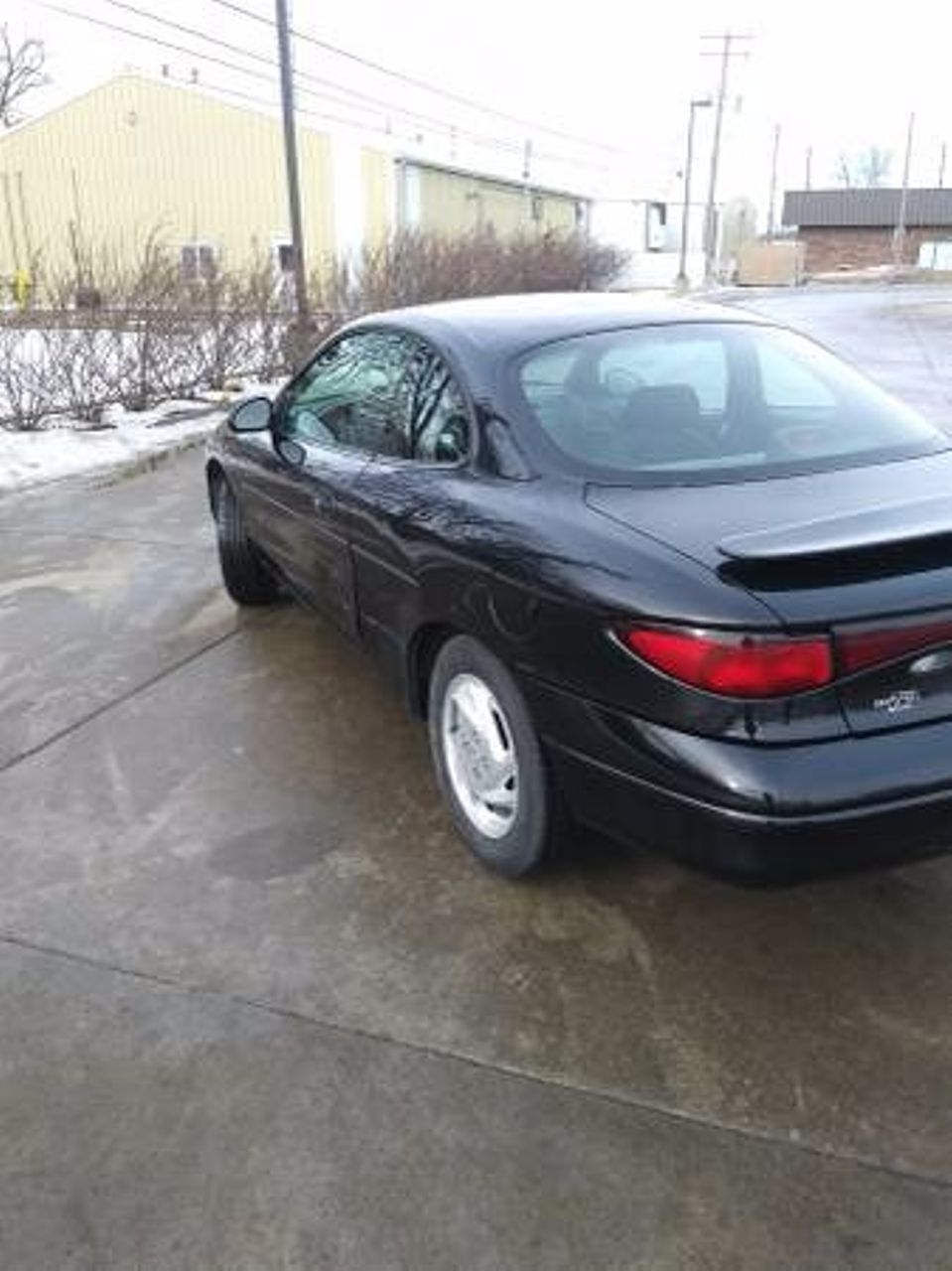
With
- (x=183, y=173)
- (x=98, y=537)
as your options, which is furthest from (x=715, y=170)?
(x=98, y=537)

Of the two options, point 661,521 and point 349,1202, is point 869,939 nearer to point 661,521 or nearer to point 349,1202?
point 661,521

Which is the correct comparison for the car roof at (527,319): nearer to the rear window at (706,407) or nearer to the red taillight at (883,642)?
the rear window at (706,407)

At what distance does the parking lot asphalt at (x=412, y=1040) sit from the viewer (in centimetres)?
229

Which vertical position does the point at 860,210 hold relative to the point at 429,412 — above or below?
below

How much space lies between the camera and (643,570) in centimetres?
270

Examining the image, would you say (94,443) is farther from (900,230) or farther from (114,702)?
(900,230)

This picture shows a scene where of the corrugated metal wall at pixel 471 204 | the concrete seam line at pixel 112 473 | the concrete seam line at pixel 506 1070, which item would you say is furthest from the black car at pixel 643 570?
the corrugated metal wall at pixel 471 204

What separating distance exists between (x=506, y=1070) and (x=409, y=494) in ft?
5.44

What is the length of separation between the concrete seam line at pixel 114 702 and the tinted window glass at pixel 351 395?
1.10 m

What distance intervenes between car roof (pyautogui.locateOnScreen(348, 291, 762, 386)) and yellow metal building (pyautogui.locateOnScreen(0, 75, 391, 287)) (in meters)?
29.5

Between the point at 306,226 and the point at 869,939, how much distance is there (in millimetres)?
32778

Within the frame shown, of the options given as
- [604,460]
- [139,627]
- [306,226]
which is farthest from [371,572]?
[306,226]

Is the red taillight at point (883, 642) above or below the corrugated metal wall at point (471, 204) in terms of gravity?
below

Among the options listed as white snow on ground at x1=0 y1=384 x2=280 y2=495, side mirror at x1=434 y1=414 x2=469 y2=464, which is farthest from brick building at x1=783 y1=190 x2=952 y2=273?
side mirror at x1=434 y1=414 x2=469 y2=464
